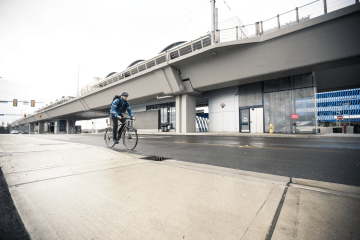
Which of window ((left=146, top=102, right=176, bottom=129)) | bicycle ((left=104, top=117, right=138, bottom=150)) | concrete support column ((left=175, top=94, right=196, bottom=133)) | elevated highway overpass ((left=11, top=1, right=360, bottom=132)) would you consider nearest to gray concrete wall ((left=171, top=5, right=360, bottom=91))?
elevated highway overpass ((left=11, top=1, right=360, bottom=132))

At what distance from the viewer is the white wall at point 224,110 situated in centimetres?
1991

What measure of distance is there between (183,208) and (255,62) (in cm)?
1636

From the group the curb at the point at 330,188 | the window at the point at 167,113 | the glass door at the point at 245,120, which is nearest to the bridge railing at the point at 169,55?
the window at the point at 167,113

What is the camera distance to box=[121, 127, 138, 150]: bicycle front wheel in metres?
5.28

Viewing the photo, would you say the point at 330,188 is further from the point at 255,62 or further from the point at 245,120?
the point at 245,120

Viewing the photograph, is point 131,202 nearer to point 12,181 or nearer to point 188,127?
point 12,181

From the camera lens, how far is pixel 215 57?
16.7 metres

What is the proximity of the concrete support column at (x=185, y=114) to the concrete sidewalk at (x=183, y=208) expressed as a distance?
19288 millimetres

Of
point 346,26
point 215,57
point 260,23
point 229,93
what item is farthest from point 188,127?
point 346,26

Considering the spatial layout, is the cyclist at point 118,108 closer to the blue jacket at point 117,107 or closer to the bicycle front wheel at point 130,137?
the blue jacket at point 117,107

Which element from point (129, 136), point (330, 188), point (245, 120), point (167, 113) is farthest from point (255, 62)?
point (167, 113)

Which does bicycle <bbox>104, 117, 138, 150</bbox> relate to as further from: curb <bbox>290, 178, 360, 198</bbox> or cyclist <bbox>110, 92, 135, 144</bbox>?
curb <bbox>290, 178, 360, 198</bbox>

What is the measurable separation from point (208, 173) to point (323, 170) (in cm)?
209

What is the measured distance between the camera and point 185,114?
2141 centimetres
